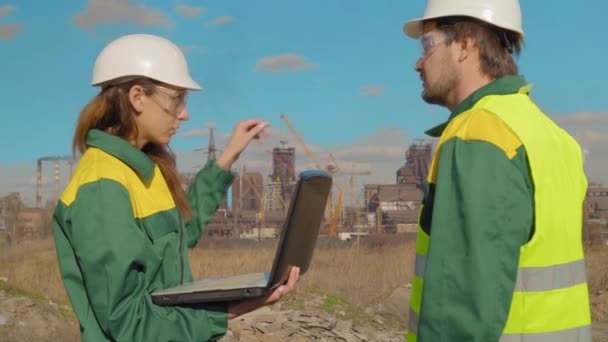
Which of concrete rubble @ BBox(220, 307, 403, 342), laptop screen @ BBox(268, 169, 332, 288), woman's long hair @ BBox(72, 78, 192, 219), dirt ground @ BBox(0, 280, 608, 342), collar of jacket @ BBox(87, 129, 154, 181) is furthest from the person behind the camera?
dirt ground @ BBox(0, 280, 608, 342)

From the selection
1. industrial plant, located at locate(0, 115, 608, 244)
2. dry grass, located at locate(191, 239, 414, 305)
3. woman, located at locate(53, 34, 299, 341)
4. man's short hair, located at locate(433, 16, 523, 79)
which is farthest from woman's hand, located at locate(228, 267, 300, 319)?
industrial plant, located at locate(0, 115, 608, 244)

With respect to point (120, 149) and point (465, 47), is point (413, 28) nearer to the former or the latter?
point (465, 47)

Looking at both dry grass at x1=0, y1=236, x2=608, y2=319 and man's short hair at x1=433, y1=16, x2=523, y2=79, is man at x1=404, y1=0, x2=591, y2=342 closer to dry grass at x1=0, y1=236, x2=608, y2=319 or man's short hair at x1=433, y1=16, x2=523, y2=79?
man's short hair at x1=433, y1=16, x2=523, y2=79

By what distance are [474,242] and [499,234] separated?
0.26 ft

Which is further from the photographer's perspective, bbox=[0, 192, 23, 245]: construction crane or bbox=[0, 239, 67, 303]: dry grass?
bbox=[0, 192, 23, 245]: construction crane

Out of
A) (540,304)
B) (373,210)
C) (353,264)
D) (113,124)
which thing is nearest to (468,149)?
(540,304)

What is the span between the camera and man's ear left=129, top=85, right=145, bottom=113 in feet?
9.54

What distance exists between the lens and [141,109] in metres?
2.92

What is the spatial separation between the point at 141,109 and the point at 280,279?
87cm

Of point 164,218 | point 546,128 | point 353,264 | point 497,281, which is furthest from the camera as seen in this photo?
point 353,264

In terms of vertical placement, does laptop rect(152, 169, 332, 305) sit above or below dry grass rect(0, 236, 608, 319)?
above

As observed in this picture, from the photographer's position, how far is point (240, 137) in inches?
143

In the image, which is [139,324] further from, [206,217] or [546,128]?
[546,128]

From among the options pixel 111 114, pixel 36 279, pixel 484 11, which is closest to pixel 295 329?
pixel 36 279
